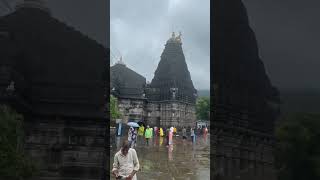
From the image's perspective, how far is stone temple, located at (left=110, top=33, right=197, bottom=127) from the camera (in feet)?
149

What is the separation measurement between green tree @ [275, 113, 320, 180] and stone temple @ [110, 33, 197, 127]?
116ft

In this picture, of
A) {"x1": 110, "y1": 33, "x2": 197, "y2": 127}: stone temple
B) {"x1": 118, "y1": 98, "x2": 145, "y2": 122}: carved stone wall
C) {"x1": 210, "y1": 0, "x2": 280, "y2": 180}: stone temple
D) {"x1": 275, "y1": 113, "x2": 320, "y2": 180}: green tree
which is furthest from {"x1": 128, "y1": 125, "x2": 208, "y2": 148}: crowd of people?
{"x1": 118, "y1": 98, "x2": 145, "y2": 122}: carved stone wall

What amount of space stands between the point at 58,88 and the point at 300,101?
175 inches

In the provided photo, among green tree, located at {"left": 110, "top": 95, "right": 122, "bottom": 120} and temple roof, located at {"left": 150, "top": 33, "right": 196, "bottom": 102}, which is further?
temple roof, located at {"left": 150, "top": 33, "right": 196, "bottom": 102}

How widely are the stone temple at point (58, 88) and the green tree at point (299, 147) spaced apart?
3249 millimetres

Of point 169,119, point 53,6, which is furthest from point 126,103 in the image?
point 53,6

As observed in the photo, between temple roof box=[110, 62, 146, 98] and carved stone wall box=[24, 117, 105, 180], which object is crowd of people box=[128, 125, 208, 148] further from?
temple roof box=[110, 62, 146, 98]

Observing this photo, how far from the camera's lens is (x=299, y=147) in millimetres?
7609

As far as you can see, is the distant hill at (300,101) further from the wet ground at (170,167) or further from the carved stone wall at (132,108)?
the carved stone wall at (132,108)

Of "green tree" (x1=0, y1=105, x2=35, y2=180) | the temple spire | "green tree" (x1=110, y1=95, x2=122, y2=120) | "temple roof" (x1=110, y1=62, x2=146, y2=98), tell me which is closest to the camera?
"green tree" (x1=0, y1=105, x2=35, y2=180)

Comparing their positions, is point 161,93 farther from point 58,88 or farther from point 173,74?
point 58,88

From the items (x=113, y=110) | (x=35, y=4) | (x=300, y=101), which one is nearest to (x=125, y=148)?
(x=300, y=101)

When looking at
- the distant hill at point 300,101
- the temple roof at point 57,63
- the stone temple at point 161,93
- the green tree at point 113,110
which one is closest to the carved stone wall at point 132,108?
the stone temple at point 161,93

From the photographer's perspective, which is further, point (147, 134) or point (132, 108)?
point (132, 108)
